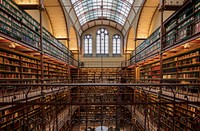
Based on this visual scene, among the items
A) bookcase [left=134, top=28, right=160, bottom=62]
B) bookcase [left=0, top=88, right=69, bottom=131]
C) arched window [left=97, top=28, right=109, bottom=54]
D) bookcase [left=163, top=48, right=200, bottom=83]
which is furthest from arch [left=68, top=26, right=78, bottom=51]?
bookcase [left=0, top=88, right=69, bottom=131]

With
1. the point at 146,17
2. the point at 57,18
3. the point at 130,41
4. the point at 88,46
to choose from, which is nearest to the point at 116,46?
the point at 130,41

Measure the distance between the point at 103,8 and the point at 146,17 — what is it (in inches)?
301

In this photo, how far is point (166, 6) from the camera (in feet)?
25.5

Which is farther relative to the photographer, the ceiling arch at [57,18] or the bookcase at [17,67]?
the ceiling arch at [57,18]

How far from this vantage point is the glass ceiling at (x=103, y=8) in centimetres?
1706

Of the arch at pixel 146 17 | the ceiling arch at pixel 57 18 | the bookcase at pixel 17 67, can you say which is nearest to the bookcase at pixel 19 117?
Answer: the bookcase at pixel 17 67

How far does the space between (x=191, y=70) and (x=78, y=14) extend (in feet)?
48.5

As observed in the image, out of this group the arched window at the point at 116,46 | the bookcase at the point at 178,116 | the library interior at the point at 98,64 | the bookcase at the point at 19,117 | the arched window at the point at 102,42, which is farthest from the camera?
the arched window at the point at 116,46

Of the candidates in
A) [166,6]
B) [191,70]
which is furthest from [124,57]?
[191,70]

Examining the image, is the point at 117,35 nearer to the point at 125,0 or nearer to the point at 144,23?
the point at 125,0

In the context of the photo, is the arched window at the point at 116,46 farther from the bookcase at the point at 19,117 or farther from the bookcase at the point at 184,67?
the bookcase at the point at 19,117

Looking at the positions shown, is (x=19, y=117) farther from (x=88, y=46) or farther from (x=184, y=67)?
(x=88, y=46)

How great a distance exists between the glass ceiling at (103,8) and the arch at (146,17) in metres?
2.91

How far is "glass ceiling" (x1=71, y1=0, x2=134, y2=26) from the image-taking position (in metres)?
17.1
